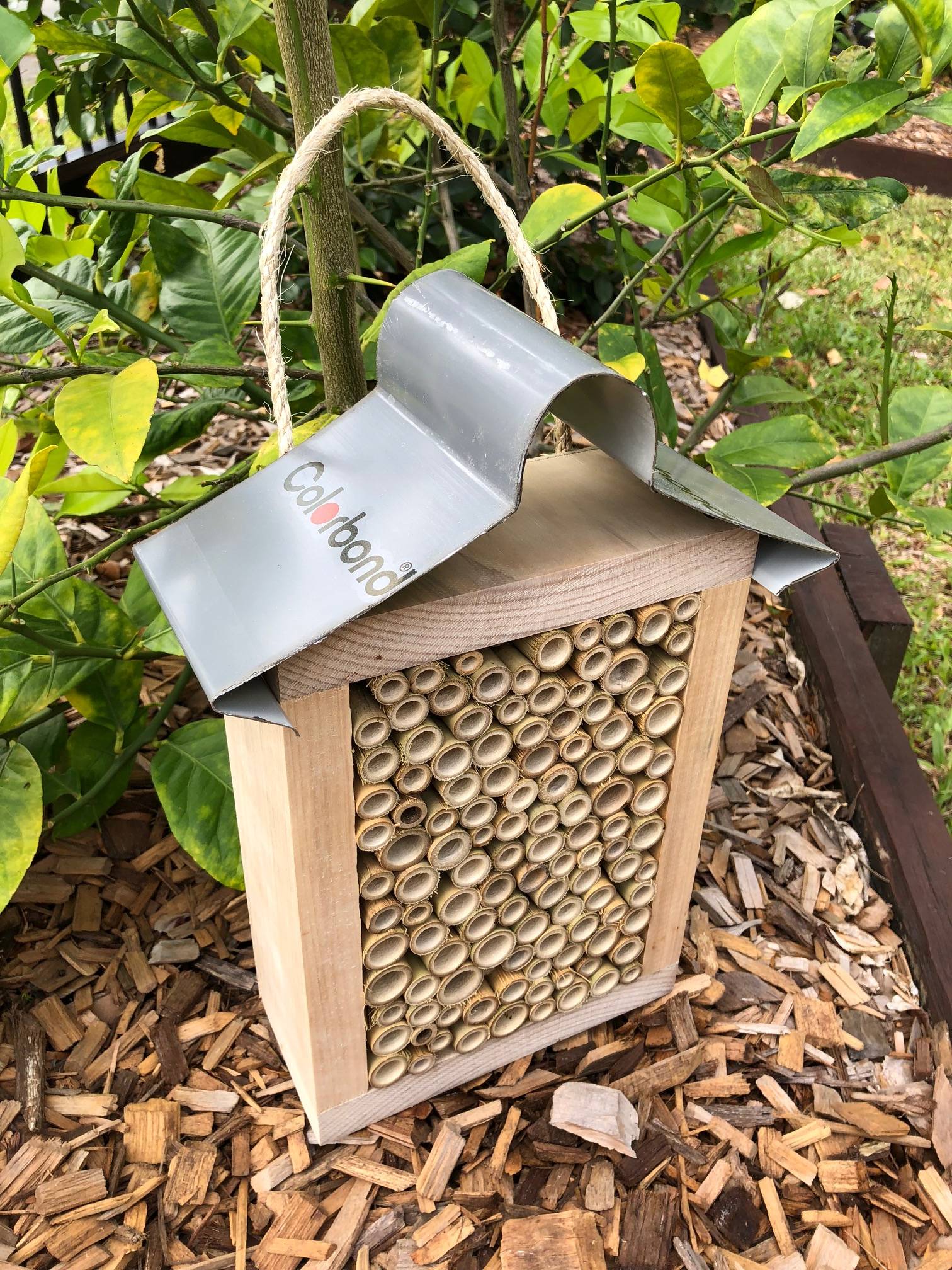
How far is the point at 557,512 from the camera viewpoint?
3.06ft

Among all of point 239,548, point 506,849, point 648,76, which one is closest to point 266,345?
point 239,548

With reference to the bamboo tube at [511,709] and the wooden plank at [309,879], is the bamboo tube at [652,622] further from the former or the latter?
the wooden plank at [309,879]

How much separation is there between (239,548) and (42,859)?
2.67 feet

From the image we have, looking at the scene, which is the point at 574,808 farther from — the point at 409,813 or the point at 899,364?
the point at 899,364

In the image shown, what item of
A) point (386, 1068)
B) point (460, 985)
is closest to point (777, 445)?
point (460, 985)

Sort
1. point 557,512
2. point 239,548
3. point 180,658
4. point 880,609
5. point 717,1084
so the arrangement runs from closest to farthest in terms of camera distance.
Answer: point 239,548 → point 557,512 → point 717,1084 → point 180,658 → point 880,609

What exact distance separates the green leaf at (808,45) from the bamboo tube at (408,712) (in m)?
0.64

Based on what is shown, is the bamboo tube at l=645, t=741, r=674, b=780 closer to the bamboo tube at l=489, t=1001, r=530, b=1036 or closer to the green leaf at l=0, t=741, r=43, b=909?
the bamboo tube at l=489, t=1001, r=530, b=1036

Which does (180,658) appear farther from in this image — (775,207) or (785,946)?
(775,207)

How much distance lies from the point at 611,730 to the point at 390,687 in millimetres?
285

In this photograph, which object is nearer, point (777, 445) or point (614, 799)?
point (614, 799)

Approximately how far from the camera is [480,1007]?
44.0 inches

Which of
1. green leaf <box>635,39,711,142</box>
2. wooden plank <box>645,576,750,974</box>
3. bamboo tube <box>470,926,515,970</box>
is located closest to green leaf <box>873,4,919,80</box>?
green leaf <box>635,39,711,142</box>

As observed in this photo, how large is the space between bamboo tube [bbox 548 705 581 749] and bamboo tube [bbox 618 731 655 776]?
9 centimetres
